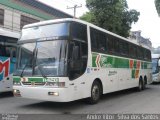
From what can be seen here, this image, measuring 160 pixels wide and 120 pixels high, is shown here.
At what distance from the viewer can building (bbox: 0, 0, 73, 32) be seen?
83.4 feet

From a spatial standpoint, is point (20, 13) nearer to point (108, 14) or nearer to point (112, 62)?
point (108, 14)

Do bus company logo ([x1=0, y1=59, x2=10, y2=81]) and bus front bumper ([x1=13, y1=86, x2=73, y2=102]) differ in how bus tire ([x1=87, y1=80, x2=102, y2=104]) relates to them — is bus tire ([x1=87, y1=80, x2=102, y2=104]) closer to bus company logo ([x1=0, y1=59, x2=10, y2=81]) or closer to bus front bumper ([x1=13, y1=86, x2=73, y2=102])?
bus front bumper ([x1=13, y1=86, x2=73, y2=102])

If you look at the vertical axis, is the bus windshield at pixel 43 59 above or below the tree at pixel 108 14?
below

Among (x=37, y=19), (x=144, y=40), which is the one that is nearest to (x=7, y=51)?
(x=37, y=19)

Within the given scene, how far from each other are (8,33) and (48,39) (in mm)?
4684

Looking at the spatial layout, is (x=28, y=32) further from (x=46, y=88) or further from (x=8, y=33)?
(x=8, y=33)

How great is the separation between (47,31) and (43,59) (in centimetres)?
111

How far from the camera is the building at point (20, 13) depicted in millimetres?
25425

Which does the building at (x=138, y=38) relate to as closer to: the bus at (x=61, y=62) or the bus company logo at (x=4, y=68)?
the bus company logo at (x=4, y=68)

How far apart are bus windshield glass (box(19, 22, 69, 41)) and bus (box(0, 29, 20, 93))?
116 inches

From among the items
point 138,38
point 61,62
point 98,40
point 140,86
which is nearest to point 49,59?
point 61,62

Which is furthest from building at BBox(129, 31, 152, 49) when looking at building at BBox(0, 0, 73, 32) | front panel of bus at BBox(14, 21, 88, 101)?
front panel of bus at BBox(14, 21, 88, 101)

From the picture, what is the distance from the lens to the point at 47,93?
939 cm

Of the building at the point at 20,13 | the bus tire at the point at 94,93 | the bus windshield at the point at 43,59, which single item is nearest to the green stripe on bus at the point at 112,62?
the bus tire at the point at 94,93
